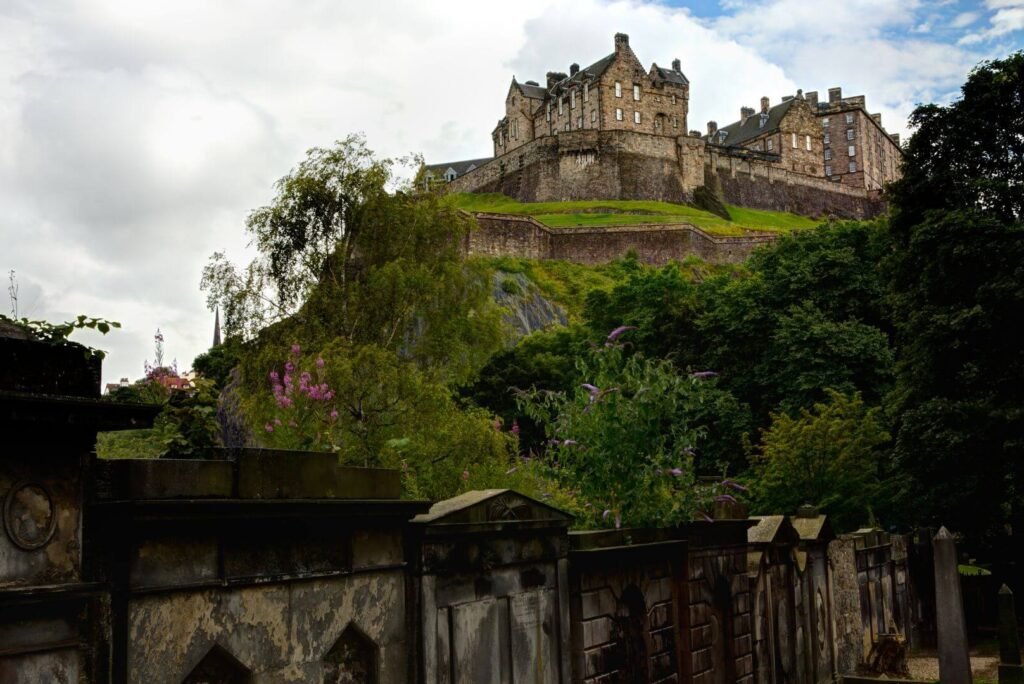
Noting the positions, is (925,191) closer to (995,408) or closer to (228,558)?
(995,408)

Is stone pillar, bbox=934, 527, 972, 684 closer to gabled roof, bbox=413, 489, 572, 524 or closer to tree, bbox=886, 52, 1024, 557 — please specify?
gabled roof, bbox=413, 489, 572, 524

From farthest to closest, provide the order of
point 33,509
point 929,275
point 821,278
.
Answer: point 821,278
point 929,275
point 33,509

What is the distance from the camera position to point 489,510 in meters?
9.73

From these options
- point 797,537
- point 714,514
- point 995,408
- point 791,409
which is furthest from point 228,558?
point 791,409

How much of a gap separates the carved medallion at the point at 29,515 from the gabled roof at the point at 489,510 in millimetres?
3514

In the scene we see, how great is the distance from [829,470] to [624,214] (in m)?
61.5

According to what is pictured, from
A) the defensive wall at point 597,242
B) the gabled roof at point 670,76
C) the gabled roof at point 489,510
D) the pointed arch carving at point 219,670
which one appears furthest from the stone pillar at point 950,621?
the gabled roof at point 670,76

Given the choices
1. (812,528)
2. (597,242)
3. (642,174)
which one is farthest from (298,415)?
(642,174)

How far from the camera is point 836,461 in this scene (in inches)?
1046

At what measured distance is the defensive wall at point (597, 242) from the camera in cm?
7462

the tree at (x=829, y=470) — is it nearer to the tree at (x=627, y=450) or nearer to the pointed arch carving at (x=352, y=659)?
the tree at (x=627, y=450)

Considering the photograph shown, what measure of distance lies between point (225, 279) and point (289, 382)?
12676 mm

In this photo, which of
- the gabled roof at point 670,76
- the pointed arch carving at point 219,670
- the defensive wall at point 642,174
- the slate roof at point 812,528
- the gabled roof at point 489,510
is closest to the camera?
the pointed arch carving at point 219,670

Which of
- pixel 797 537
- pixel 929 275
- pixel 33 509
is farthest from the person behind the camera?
pixel 929 275
